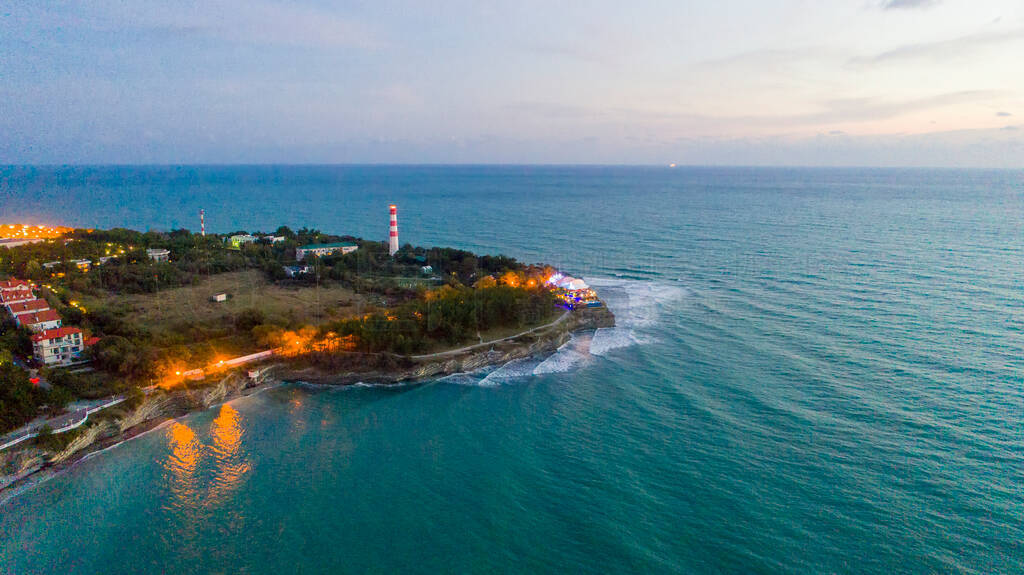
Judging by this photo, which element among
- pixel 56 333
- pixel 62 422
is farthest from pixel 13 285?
pixel 62 422

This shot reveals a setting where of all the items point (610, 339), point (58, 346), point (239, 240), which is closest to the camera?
point (58, 346)

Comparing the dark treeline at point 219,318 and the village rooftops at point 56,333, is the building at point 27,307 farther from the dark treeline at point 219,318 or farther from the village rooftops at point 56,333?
the village rooftops at point 56,333

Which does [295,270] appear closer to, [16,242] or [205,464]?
[16,242]

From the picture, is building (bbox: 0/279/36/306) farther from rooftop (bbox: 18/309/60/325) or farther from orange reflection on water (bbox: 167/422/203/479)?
orange reflection on water (bbox: 167/422/203/479)

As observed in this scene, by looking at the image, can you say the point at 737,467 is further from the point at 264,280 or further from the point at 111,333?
the point at 264,280

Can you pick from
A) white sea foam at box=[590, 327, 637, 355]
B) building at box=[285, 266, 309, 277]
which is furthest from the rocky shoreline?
building at box=[285, 266, 309, 277]

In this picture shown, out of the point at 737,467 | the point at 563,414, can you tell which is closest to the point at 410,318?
the point at 563,414

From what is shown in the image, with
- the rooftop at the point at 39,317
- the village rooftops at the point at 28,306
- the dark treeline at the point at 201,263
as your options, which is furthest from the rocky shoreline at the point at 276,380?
the village rooftops at the point at 28,306
